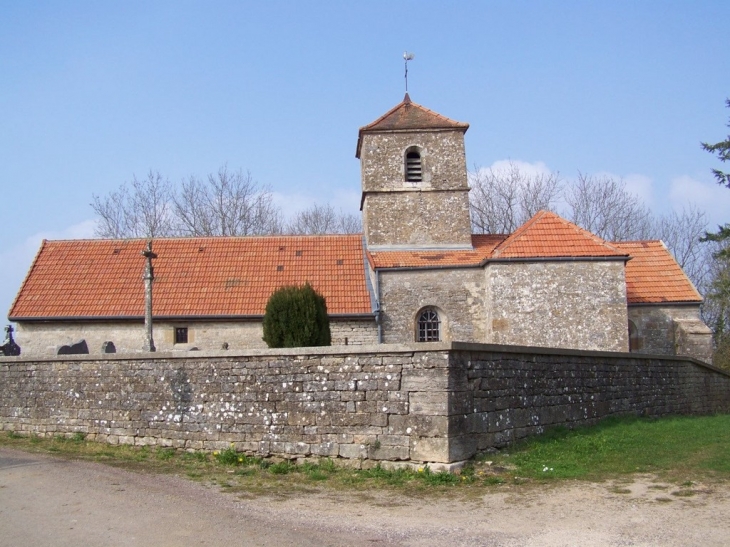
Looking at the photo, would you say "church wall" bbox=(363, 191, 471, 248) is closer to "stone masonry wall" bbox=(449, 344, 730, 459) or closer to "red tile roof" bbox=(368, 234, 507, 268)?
"red tile roof" bbox=(368, 234, 507, 268)

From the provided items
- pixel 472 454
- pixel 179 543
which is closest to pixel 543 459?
pixel 472 454

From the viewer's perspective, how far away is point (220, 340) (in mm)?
21234

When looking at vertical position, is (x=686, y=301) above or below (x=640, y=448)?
above

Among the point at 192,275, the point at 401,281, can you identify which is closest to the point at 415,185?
the point at 401,281

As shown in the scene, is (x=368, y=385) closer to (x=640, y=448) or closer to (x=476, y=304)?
(x=640, y=448)

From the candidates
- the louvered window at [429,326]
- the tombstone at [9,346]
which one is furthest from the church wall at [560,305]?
the tombstone at [9,346]

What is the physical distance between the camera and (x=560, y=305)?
2005 centimetres

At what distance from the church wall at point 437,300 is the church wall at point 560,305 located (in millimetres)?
838

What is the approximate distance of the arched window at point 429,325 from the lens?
2125 cm

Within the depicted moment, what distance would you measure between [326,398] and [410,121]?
49.9ft

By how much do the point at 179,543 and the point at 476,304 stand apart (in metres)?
15.5

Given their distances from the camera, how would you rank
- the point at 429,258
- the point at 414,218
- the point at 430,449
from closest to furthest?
the point at 430,449, the point at 429,258, the point at 414,218

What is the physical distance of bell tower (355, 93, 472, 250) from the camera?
2330 centimetres

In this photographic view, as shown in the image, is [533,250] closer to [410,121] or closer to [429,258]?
[429,258]
